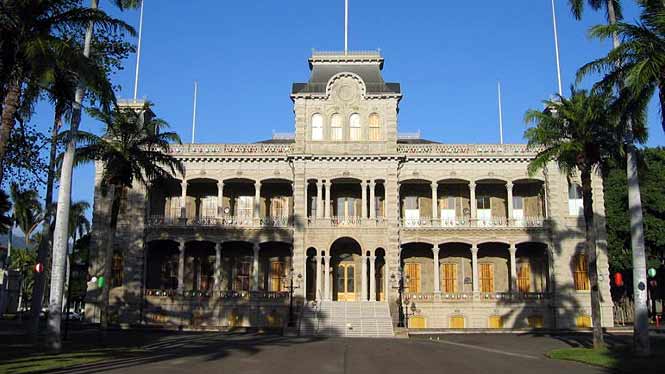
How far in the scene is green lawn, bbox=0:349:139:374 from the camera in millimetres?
19042

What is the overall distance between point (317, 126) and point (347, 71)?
481 cm

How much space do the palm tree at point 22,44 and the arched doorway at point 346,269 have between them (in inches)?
1091

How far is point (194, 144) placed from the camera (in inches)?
1857

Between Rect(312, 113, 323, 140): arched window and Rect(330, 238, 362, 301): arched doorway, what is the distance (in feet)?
24.7

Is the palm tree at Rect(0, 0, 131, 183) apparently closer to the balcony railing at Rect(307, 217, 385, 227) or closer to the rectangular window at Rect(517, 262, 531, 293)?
the balcony railing at Rect(307, 217, 385, 227)

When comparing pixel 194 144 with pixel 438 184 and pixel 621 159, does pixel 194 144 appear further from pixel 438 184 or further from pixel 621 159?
pixel 621 159

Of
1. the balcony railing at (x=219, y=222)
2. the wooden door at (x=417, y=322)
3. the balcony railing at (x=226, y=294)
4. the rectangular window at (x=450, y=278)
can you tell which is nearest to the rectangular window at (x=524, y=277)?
the rectangular window at (x=450, y=278)

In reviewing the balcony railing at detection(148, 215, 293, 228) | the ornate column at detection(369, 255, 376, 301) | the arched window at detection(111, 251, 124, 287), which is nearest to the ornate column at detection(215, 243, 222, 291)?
the balcony railing at detection(148, 215, 293, 228)

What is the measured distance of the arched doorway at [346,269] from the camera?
45906 mm

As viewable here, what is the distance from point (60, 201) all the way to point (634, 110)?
22.2 metres

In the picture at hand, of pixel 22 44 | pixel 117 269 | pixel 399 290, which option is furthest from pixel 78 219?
pixel 22 44

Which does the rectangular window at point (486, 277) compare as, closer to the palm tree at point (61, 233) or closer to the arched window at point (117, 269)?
the arched window at point (117, 269)

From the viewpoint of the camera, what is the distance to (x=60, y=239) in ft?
82.5

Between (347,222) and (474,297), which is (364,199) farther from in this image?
(474,297)
